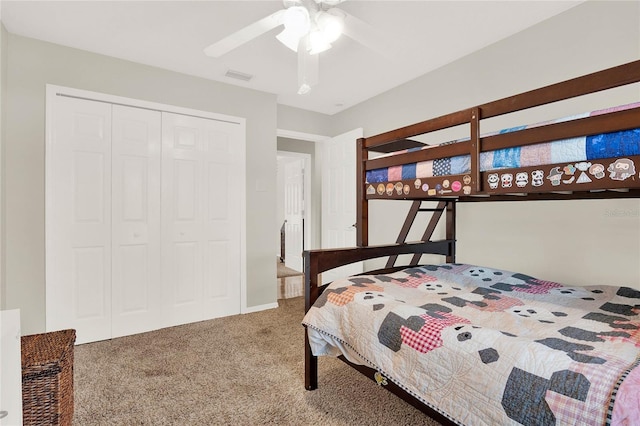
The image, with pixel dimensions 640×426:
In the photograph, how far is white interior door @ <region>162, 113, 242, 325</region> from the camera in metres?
2.94

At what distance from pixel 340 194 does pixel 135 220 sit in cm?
231

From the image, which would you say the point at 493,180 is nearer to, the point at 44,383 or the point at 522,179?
the point at 522,179

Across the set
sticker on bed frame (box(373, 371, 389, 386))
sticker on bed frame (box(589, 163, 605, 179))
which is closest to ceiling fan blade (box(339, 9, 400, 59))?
sticker on bed frame (box(589, 163, 605, 179))

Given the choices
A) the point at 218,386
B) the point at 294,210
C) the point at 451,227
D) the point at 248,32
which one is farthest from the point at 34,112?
the point at 294,210

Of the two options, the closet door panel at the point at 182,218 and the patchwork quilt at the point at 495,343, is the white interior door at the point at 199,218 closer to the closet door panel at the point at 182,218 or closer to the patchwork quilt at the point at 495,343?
the closet door panel at the point at 182,218

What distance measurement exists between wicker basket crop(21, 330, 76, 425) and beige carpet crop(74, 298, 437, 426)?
1.38 feet

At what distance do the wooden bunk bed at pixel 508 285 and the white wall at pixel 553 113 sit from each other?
0.31 m

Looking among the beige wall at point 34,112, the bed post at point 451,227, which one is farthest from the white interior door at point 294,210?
the bed post at point 451,227

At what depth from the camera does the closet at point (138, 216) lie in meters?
2.50

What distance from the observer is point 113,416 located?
5.34ft

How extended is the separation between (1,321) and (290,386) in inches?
59.2

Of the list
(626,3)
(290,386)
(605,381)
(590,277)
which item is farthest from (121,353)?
(626,3)

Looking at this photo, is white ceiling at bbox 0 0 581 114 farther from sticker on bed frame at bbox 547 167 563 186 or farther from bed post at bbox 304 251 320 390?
bed post at bbox 304 251 320 390

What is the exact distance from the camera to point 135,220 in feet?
9.11
